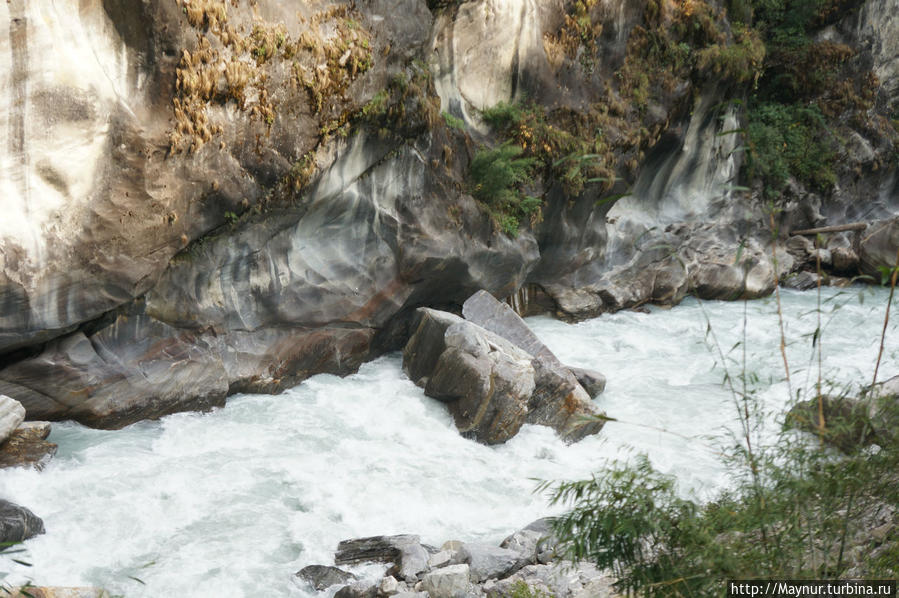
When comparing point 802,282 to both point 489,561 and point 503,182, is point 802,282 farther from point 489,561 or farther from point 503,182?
point 489,561

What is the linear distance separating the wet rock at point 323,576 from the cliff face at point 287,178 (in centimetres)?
360

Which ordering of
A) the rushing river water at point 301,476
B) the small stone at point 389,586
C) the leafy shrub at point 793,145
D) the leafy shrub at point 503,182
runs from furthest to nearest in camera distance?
the leafy shrub at point 793,145 → the leafy shrub at point 503,182 → the rushing river water at point 301,476 → the small stone at point 389,586

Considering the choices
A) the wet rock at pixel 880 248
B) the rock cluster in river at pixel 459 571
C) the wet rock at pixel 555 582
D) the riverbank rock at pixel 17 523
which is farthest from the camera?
the wet rock at pixel 880 248

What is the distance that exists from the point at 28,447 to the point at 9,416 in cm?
36

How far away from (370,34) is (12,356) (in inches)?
231

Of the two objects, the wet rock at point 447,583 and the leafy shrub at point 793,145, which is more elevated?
the leafy shrub at point 793,145

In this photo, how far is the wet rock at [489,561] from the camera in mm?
5621

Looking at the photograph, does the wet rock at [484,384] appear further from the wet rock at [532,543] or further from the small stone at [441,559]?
the small stone at [441,559]

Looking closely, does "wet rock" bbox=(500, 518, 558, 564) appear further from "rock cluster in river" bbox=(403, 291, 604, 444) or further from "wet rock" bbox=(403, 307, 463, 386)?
"wet rock" bbox=(403, 307, 463, 386)

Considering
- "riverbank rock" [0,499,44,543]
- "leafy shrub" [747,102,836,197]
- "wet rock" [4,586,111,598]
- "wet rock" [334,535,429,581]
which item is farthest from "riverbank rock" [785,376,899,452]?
"leafy shrub" [747,102,836,197]

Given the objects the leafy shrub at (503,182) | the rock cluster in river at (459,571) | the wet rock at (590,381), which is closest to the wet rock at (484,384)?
the wet rock at (590,381)

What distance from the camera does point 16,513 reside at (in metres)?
5.62

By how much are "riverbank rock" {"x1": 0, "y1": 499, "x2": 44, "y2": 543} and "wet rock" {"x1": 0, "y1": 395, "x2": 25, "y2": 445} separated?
43.7 inches

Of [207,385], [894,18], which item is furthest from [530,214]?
[894,18]
